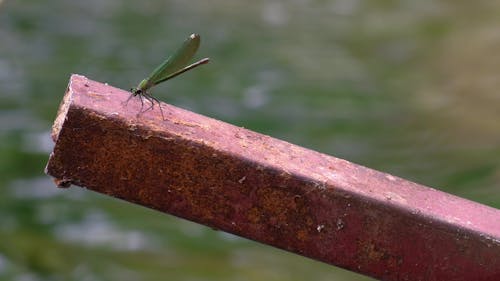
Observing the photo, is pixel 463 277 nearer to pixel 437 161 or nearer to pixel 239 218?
Result: pixel 239 218

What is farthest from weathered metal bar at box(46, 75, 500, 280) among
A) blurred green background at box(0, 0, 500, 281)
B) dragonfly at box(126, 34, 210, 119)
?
blurred green background at box(0, 0, 500, 281)

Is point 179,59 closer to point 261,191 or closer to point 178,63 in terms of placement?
point 178,63

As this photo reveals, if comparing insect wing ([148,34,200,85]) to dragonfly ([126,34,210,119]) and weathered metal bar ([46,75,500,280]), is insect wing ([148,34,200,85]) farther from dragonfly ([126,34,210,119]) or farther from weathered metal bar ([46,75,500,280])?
weathered metal bar ([46,75,500,280])

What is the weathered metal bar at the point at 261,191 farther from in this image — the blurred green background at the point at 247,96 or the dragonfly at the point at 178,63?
the blurred green background at the point at 247,96

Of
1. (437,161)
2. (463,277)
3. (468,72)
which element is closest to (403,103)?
(468,72)

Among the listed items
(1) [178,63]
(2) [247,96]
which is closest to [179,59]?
(1) [178,63]
